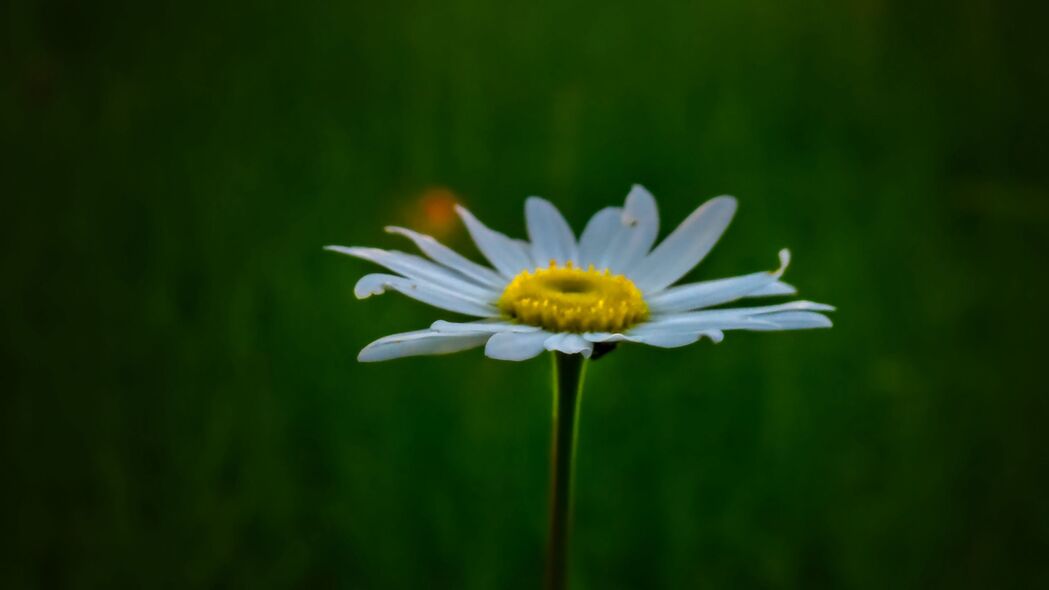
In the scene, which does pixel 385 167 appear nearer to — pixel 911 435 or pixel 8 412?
pixel 8 412

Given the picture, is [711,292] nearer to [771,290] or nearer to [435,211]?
[771,290]

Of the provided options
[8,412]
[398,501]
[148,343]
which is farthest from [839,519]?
[8,412]

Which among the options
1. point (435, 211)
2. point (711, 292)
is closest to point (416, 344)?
point (711, 292)

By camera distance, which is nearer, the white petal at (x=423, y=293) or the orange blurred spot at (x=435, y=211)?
the white petal at (x=423, y=293)

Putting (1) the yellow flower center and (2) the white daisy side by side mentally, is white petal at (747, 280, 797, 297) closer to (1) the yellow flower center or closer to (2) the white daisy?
(2) the white daisy

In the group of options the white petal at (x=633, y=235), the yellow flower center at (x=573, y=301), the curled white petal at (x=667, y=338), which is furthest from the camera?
the white petal at (x=633, y=235)

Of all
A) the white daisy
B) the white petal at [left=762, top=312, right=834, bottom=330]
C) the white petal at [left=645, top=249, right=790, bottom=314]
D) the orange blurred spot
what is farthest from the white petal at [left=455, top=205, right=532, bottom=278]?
the orange blurred spot

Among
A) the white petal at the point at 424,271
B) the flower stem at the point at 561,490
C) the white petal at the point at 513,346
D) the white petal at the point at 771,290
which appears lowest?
the flower stem at the point at 561,490

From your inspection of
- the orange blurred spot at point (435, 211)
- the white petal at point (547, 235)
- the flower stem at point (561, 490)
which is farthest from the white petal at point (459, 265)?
the orange blurred spot at point (435, 211)

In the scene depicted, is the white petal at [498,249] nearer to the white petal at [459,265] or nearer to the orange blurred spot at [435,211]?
the white petal at [459,265]
